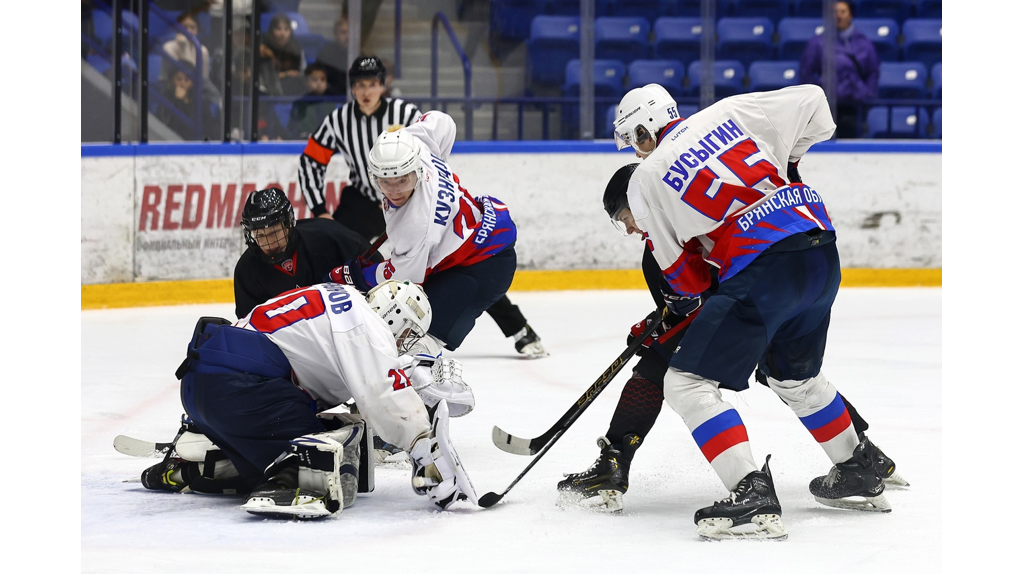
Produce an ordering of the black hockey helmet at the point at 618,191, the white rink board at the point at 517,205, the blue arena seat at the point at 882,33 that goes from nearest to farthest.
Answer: the black hockey helmet at the point at 618,191 → the white rink board at the point at 517,205 → the blue arena seat at the point at 882,33

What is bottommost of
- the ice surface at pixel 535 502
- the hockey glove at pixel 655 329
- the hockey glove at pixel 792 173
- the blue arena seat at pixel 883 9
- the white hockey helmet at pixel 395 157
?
the ice surface at pixel 535 502

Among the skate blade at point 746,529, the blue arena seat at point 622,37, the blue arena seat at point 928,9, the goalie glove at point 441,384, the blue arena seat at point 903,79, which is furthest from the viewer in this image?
the blue arena seat at point 928,9

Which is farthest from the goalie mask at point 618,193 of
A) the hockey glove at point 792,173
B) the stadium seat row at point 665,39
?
the stadium seat row at point 665,39

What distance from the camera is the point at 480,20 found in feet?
23.3

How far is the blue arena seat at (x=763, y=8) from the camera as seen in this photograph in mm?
7559

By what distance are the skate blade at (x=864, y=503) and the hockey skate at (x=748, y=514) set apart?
357mm

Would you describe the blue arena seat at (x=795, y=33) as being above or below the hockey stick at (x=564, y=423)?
above

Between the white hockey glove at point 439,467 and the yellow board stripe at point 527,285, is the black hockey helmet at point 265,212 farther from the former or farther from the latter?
the yellow board stripe at point 527,285

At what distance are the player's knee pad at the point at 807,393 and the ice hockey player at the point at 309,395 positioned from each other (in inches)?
30.1

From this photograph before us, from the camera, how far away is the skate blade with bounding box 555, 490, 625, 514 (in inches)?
111

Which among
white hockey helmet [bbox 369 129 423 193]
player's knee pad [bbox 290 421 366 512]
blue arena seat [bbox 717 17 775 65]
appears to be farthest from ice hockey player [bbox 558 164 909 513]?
blue arena seat [bbox 717 17 775 65]

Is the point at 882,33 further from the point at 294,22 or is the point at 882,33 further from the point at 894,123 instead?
the point at 294,22

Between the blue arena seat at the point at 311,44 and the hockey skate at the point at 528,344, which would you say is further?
the blue arena seat at the point at 311,44
